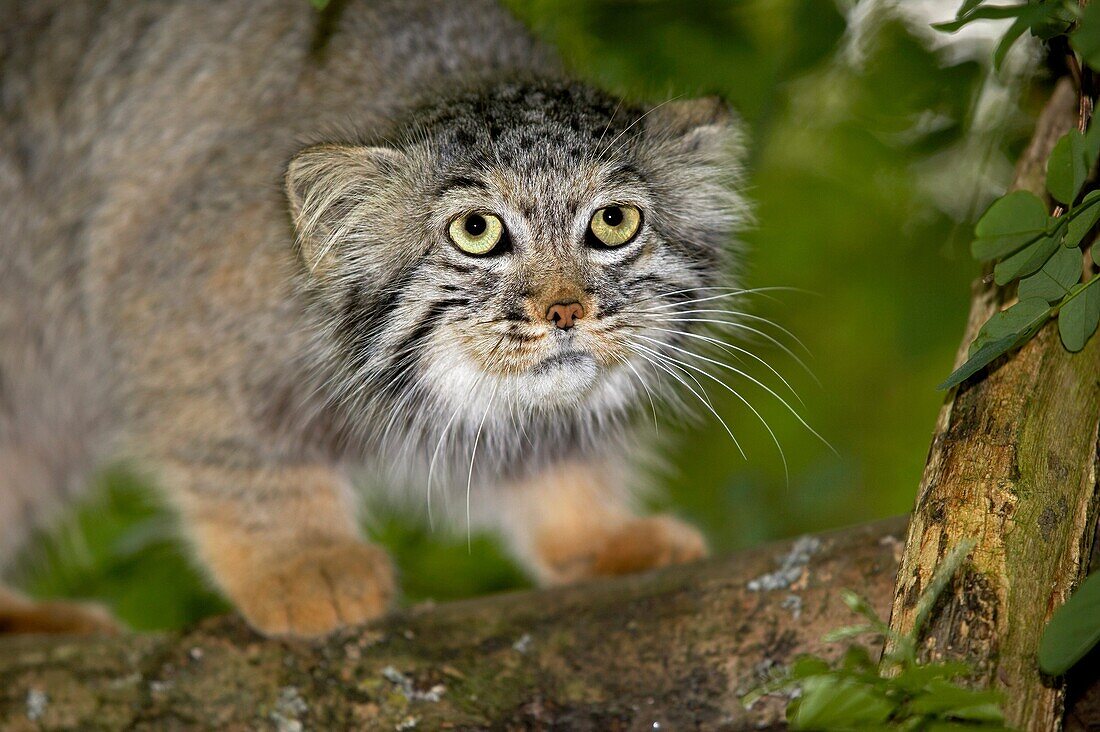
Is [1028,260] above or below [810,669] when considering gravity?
above

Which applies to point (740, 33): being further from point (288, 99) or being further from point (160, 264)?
point (160, 264)

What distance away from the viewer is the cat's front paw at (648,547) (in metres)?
3.97

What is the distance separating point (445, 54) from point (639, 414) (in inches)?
54.9

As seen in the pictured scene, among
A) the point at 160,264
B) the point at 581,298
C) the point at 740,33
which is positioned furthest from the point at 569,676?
the point at 740,33

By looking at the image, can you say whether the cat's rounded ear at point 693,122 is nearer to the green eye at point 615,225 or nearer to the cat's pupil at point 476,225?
the green eye at point 615,225

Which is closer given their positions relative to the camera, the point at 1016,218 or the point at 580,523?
the point at 1016,218

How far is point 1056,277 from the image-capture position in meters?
2.10

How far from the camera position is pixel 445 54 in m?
3.91

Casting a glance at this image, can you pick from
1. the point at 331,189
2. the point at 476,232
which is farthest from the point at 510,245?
the point at 331,189

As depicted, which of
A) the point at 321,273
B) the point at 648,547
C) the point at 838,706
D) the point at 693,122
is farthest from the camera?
the point at 648,547

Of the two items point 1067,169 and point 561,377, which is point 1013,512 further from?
point 561,377

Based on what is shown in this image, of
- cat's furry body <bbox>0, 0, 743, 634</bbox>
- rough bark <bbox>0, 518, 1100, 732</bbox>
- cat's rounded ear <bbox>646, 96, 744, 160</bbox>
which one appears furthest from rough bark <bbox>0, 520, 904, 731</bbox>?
cat's rounded ear <bbox>646, 96, 744, 160</bbox>

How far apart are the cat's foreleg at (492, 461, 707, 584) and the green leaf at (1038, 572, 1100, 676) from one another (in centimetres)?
221

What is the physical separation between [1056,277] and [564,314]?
121 cm
